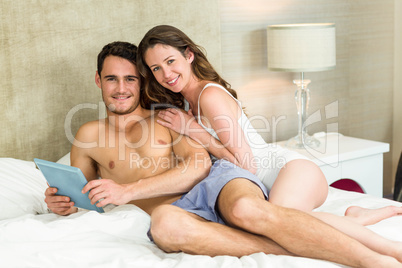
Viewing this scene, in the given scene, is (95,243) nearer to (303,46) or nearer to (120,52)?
(120,52)

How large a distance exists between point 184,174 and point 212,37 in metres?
1.12

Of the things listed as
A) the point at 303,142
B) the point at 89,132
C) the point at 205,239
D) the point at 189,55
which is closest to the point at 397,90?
the point at 303,142

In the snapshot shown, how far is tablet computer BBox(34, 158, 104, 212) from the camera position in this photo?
1.61 m

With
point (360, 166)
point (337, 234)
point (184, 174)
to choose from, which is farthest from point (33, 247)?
point (360, 166)

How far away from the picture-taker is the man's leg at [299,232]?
1.35 metres

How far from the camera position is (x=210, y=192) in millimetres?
1720

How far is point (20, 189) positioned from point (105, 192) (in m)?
0.41

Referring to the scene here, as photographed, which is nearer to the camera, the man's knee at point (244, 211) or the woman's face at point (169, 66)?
the man's knee at point (244, 211)

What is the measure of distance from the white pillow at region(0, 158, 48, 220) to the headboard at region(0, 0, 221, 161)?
10.1 inches

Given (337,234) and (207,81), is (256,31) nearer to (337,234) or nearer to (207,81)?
(207,81)

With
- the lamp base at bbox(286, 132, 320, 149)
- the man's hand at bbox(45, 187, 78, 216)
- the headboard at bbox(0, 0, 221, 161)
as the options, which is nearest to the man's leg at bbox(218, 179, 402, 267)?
the man's hand at bbox(45, 187, 78, 216)

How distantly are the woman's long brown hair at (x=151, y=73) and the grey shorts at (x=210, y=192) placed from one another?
473 mm

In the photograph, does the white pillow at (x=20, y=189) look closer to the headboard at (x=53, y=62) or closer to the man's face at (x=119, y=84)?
the headboard at (x=53, y=62)

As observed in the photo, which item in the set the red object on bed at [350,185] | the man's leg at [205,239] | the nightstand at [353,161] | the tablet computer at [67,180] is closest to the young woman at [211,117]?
the man's leg at [205,239]
